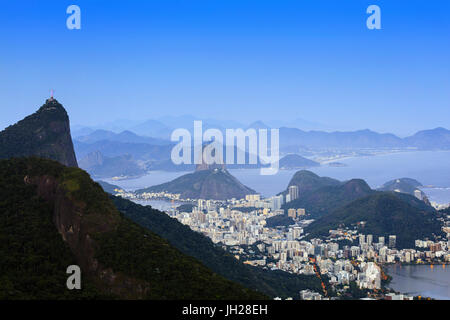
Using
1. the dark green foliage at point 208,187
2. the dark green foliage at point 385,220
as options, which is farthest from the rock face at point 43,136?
the dark green foliage at point 208,187

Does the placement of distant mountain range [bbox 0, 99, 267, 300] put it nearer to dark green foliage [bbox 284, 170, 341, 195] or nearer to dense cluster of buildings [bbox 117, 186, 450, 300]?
dense cluster of buildings [bbox 117, 186, 450, 300]

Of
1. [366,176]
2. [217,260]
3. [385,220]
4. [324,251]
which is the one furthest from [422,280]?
[366,176]

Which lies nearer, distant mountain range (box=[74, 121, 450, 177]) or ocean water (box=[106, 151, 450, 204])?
ocean water (box=[106, 151, 450, 204])

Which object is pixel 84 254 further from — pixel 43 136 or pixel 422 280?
pixel 422 280

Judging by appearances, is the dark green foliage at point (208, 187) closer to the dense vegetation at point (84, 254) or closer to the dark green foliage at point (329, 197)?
the dark green foliage at point (329, 197)

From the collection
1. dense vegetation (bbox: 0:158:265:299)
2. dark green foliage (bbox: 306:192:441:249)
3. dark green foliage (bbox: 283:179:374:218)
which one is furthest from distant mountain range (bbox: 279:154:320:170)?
dense vegetation (bbox: 0:158:265:299)
